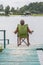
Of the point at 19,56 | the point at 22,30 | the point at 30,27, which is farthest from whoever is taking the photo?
the point at 30,27

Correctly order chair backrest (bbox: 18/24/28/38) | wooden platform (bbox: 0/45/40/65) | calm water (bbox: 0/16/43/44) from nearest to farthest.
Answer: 1. wooden platform (bbox: 0/45/40/65)
2. chair backrest (bbox: 18/24/28/38)
3. calm water (bbox: 0/16/43/44)

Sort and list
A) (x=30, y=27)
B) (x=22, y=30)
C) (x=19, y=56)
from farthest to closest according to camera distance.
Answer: (x=30, y=27), (x=22, y=30), (x=19, y=56)

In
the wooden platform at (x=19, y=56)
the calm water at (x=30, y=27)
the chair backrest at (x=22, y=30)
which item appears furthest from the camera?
the calm water at (x=30, y=27)

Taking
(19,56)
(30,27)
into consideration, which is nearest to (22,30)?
(19,56)

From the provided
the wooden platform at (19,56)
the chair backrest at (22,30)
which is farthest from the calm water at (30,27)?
the wooden platform at (19,56)

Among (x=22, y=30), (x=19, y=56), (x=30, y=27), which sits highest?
(x=22, y=30)

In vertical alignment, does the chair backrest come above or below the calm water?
above

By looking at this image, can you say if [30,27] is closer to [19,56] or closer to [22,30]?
[22,30]

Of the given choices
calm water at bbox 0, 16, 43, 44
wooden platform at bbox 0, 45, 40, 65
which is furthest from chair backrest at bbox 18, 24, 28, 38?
calm water at bbox 0, 16, 43, 44

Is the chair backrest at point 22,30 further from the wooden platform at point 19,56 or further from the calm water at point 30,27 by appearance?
the calm water at point 30,27

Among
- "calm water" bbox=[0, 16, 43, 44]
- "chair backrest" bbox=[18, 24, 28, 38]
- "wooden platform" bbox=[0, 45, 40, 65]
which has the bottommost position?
"calm water" bbox=[0, 16, 43, 44]

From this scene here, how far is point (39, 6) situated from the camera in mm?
10789

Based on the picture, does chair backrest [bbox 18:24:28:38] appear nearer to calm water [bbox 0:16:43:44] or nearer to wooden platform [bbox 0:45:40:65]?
wooden platform [bbox 0:45:40:65]

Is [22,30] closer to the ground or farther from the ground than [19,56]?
farther from the ground
